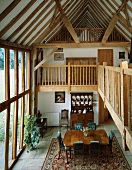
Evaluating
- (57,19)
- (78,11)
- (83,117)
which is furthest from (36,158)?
(78,11)

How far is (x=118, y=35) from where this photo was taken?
37.4 feet

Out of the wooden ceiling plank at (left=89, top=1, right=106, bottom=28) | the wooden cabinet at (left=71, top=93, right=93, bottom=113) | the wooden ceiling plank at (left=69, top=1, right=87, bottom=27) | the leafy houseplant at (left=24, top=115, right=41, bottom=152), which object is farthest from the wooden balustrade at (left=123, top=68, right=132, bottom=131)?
the wooden cabinet at (left=71, top=93, right=93, bottom=113)

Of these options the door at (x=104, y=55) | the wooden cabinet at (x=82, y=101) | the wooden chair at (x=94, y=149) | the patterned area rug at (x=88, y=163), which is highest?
the door at (x=104, y=55)

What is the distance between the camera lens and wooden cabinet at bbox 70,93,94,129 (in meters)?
11.9

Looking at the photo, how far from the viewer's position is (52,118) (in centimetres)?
1240

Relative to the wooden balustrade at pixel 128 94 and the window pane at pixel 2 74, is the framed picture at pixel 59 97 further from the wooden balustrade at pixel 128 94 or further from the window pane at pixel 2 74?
the wooden balustrade at pixel 128 94

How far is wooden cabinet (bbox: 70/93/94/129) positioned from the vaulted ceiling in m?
3.74

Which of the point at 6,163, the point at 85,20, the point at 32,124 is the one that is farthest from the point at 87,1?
the point at 6,163

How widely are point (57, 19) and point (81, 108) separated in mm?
6013

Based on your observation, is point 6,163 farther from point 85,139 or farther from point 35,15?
point 35,15

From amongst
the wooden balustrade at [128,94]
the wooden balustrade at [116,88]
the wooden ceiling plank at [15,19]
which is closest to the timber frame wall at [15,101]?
A: the wooden ceiling plank at [15,19]

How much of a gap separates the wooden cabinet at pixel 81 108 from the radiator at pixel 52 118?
1.11 meters

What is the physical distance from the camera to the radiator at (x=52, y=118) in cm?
1235

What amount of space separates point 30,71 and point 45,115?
3.65 meters
